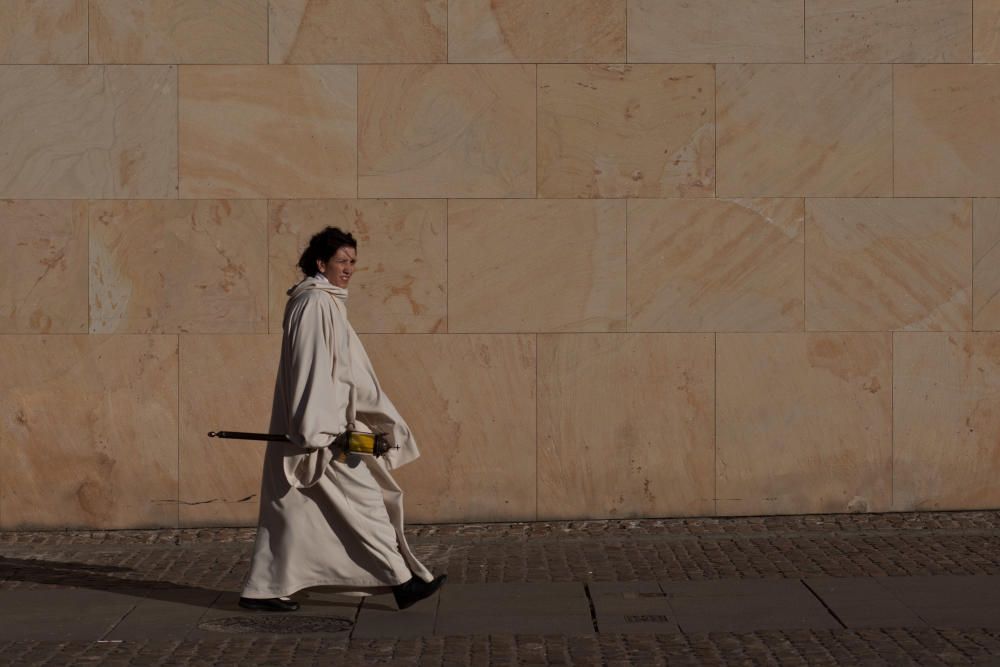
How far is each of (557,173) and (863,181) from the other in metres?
1.98

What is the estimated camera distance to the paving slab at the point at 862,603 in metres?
7.23

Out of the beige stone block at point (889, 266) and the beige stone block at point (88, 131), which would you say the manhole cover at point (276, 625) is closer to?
the beige stone block at point (88, 131)

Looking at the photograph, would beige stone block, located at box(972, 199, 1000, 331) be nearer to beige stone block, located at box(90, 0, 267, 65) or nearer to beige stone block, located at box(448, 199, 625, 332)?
beige stone block, located at box(448, 199, 625, 332)

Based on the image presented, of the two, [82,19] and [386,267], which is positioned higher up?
[82,19]

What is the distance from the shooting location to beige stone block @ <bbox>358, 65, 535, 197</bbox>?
1056 centimetres

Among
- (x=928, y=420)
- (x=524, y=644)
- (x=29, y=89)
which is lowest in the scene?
(x=524, y=644)

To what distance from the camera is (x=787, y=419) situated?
1067 centimetres

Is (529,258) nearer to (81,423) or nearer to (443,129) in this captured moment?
(443,129)

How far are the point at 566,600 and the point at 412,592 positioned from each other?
78 centimetres

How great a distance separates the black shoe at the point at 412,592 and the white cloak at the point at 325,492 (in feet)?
0.18

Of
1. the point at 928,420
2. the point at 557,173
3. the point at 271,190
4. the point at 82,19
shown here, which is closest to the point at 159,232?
the point at 271,190

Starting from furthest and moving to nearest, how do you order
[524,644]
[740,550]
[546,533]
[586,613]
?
1. [546,533]
2. [740,550]
3. [586,613]
4. [524,644]

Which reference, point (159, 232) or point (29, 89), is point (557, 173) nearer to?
point (159, 232)

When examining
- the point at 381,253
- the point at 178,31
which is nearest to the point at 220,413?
the point at 381,253
